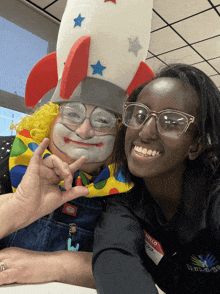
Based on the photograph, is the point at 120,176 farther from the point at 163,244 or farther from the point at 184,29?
the point at 184,29

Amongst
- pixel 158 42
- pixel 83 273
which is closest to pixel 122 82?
pixel 83 273

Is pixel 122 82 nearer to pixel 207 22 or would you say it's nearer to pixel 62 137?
pixel 62 137

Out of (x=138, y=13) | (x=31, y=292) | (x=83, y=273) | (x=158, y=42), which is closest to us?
(x=31, y=292)

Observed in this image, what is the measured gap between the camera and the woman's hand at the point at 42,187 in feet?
2.46

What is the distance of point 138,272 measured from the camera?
703 millimetres

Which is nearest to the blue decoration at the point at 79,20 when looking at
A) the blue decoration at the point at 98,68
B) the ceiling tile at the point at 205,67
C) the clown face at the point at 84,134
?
the blue decoration at the point at 98,68

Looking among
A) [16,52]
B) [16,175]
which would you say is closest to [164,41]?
[16,52]

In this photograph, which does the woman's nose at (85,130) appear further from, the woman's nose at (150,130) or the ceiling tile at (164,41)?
the ceiling tile at (164,41)

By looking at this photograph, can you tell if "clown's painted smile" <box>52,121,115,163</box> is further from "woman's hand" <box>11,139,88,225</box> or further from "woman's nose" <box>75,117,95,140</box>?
"woman's hand" <box>11,139,88,225</box>

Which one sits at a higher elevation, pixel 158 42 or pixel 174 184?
pixel 158 42

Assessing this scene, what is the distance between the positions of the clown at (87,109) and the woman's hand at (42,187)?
121 millimetres

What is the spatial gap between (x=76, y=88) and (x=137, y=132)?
0.31 meters

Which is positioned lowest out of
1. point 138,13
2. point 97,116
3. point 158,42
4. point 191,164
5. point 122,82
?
point 191,164

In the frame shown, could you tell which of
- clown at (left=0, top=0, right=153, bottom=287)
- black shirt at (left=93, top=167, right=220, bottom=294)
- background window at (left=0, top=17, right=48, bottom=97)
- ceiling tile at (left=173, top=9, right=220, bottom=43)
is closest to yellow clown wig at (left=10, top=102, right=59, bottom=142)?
clown at (left=0, top=0, right=153, bottom=287)
